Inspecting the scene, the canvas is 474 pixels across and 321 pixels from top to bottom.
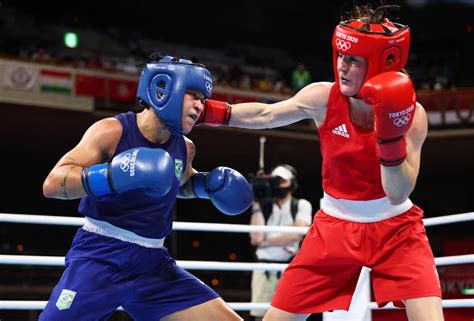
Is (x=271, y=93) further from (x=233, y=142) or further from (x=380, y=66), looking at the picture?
(x=380, y=66)

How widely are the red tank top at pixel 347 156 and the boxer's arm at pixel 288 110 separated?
48 mm

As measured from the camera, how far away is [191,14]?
16812 mm

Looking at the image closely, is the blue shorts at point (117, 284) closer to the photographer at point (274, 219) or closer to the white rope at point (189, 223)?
the white rope at point (189, 223)

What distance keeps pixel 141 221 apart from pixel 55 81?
359 inches

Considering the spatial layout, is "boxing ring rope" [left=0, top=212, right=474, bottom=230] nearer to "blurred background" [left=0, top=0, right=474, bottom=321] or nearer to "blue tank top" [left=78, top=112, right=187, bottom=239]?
"blue tank top" [left=78, top=112, right=187, bottom=239]

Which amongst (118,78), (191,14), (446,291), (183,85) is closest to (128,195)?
(183,85)

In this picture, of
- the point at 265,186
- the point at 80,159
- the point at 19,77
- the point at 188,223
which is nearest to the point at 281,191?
the point at 265,186

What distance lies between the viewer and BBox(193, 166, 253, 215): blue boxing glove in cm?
282

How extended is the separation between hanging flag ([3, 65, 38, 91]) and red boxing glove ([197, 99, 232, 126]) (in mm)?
8536

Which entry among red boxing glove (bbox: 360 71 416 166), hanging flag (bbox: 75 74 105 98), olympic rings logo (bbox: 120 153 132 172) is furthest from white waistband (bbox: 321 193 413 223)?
hanging flag (bbox: 75 74 105 98)

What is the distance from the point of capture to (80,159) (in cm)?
246

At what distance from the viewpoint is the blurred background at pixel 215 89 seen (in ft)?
37.3

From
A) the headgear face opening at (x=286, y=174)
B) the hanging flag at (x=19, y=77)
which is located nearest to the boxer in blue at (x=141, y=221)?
the headgear face opening at (x=286, y=174)

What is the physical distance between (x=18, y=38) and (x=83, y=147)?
35.6 feet
